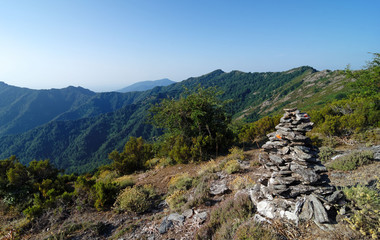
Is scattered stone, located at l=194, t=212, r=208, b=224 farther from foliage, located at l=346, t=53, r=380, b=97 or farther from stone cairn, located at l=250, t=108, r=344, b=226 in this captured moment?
foliage, located at l=346, t=53, r=380, b=97

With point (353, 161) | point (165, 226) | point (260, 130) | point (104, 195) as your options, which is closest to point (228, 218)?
point (165, 226)

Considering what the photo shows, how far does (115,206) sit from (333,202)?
7.51 metres

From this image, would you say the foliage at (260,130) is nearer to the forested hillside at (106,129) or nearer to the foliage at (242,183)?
the foliage at (242,183)

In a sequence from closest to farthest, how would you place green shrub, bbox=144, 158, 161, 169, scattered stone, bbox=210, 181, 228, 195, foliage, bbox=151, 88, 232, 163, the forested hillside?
scattered stone, bbox=210, 181, 228, 195, foliage, bbox=151, 88, 232, 163, green shrub, bbox=144, 158, 161, 169, the forested hillside

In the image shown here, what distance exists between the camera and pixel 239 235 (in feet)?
12.5

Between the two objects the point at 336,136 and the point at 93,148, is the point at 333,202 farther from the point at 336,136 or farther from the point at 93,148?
the point at 93,148

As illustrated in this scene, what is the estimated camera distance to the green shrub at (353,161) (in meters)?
6.52

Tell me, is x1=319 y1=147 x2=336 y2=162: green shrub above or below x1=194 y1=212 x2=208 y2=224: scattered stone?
above

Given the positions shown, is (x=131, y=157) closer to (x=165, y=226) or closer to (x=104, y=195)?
(x=104, y=195)

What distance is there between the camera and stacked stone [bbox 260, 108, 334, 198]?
13.6 ft

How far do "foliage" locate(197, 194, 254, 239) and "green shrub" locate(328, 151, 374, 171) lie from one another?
179 inches

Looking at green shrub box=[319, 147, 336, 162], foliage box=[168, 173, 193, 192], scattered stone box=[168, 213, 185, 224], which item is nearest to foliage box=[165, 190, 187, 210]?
scattered stone box=[168, 213, 185, 224]

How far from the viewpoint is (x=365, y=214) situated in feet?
11.1

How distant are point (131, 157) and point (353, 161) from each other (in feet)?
42.5
